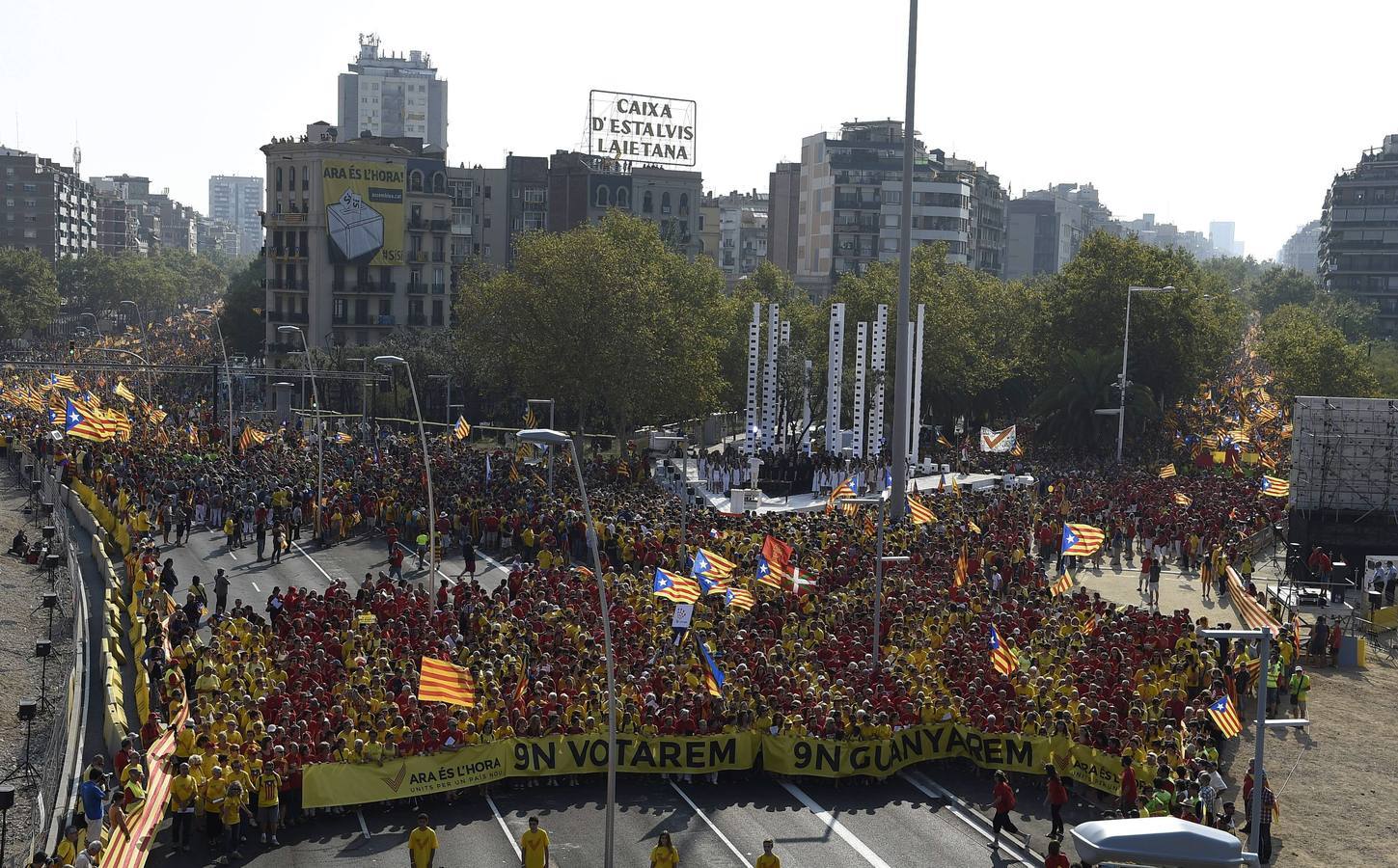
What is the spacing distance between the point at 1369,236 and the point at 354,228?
105 meters

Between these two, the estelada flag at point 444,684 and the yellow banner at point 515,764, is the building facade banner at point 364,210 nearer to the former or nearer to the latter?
the estelada flag at point 444,684

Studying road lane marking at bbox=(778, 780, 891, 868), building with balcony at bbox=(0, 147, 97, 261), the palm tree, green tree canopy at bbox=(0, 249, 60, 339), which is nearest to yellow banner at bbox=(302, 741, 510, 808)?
road lane marking at bbox=(778, 780, 891, 868)

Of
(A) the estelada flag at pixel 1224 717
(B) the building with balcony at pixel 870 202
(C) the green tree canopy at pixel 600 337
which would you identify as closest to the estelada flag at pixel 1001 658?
(A) the estelada flag at pixel 1224 717

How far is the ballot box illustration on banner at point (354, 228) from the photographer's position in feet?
332

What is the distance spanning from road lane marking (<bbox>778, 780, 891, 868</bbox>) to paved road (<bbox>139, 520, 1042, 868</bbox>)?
2cm

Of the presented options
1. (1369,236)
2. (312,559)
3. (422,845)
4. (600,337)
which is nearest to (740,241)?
(1369,236)

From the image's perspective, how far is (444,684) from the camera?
2317 cm

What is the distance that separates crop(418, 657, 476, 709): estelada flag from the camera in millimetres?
22922

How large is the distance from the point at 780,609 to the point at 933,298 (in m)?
44.7

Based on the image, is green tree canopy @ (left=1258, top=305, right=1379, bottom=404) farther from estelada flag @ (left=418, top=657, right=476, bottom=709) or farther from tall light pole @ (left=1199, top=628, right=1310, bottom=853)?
estelada flag @ (left=418, top=657, right=476, bottom=709)

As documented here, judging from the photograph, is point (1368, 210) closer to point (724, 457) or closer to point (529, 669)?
point (724, 457)

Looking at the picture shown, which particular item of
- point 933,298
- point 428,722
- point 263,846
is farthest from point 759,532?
point 933,298

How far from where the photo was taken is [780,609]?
31688 mm

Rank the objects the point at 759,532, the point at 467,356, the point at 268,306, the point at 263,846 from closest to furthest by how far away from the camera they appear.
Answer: the point at 263,846
the point at 759,532
the point at 467,356
the point at 268,306
